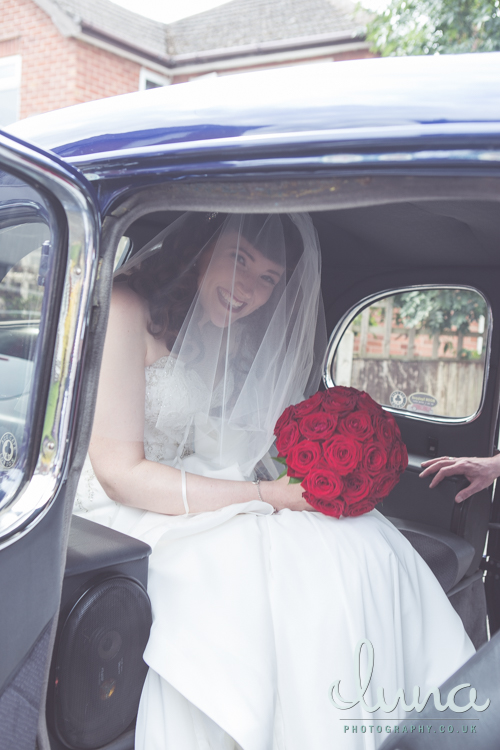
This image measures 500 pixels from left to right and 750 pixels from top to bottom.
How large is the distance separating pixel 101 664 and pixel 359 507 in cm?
78

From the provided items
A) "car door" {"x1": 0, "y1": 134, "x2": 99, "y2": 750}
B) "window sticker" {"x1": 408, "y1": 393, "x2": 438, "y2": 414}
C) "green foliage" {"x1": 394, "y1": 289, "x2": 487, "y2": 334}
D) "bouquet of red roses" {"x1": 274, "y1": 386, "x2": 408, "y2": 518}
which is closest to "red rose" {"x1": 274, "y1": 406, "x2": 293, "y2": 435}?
"bouquet of red roses" {"x1": 274, "y1": 386, "x2": 408, "y2": 518}

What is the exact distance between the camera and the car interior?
1.00m

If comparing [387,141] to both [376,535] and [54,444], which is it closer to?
[54,444]

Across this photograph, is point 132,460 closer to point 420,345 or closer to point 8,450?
point 8,450

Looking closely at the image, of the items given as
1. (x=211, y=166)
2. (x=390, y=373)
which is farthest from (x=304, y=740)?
(x=390, y=373)

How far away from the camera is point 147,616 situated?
4.46 ft

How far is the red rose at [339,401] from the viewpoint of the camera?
173cm

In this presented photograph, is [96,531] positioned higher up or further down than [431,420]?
further down

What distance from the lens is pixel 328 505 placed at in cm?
163

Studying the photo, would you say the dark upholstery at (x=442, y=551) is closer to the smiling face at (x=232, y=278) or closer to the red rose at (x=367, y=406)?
the red rose at (x=367, y=406)

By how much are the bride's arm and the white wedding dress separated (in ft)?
0.21

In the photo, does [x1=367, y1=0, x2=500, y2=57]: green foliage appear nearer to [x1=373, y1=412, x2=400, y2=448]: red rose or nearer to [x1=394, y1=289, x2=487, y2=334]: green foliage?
[x1=394, y1=289, x2=487, y2=334]: green foliage

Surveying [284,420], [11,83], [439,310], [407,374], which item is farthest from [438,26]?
[11,83]

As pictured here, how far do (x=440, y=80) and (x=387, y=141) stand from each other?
139 mm
